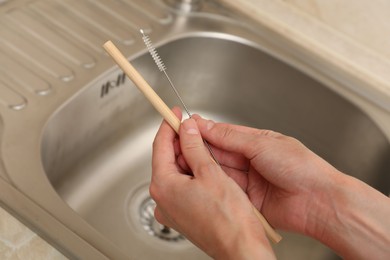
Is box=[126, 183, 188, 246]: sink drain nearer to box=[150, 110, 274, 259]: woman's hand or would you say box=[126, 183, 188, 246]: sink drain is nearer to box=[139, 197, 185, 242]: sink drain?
box=[139, 197, 185, 242]: sink drain

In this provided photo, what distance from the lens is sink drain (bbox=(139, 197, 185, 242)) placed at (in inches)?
35.3

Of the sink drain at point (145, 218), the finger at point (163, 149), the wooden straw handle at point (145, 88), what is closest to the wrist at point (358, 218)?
the wooden straw handle at point (145, 88)

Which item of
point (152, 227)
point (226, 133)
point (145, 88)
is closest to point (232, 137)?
point (226, 133)

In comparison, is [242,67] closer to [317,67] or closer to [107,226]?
[317,67]

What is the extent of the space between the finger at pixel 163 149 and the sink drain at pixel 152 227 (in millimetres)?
294

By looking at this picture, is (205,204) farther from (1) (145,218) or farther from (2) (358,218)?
(1) (145,218)

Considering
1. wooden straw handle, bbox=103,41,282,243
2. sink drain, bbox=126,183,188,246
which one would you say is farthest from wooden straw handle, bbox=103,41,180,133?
sink drain, bbox=126,183,188,246

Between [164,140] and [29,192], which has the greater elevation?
[164,140]

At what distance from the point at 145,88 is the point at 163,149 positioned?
0.22 feet

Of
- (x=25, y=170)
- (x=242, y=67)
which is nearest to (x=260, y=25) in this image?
(x=242, y=67)

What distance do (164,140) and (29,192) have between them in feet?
0.55

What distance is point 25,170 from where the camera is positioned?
Answer: 27.0 inches

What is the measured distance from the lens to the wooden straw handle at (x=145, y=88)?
61 cm

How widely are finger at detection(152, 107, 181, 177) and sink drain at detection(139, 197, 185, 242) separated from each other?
294 mm
